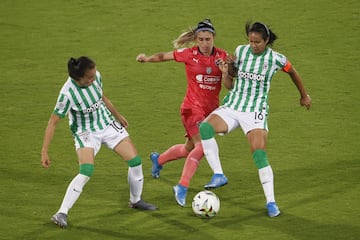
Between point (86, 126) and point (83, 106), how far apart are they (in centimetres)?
25

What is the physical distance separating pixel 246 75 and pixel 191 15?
697 cm

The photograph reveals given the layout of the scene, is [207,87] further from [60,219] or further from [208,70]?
[60,219]

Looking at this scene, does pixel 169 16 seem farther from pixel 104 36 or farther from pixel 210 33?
pixel 210 33

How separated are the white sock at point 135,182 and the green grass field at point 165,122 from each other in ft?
0.68

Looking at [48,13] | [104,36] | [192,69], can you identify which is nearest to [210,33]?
[192,69]

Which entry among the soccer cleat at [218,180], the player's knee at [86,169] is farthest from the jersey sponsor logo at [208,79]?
the player's knee at [86,169]

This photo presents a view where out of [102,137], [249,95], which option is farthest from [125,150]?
[249,95]

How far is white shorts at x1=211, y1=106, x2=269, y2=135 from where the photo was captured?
10.9 meters

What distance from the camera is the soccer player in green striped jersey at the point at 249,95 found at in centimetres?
1085

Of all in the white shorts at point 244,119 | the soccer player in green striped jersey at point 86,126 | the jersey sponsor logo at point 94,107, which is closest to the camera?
the soccer player in green striped jersey at point 86,126

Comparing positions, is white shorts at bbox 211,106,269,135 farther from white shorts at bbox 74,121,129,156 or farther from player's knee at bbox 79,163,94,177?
Result: player's knee at bbox 79,163,94,177

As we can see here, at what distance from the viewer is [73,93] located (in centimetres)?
1040

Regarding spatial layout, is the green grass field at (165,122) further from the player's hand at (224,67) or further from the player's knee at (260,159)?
the player's hand at (224,67)

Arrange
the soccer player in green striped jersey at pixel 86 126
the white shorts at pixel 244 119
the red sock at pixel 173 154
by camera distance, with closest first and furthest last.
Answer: the soccer player in green striped jersey at pixel 86 126 < the white shorts at pixel 244 119 < the red sock at pixel 173 154
